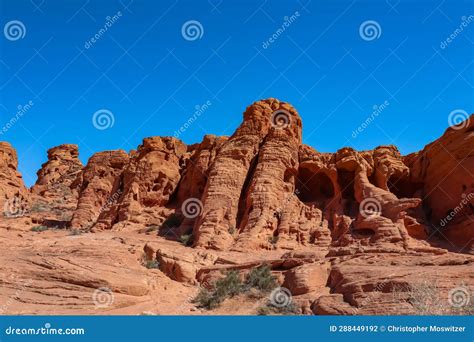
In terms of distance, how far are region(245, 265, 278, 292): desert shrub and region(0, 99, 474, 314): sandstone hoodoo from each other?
15 centimetres

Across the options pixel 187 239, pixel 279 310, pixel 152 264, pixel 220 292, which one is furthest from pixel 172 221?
pixel 279 310

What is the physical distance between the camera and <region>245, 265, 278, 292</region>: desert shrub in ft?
55.8

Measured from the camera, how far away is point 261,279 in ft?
57.2

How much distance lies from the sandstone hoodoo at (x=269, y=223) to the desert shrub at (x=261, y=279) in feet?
0.48

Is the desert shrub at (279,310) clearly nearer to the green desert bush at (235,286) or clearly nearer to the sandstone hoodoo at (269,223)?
Answer: the sandstone hoodoo at (269,223)

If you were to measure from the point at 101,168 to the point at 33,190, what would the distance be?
17729mm

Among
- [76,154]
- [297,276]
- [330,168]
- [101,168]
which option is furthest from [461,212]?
[76,154]

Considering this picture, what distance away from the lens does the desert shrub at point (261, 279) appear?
17000mm

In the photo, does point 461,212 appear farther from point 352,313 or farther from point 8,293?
point 8,293

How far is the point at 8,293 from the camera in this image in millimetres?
14828

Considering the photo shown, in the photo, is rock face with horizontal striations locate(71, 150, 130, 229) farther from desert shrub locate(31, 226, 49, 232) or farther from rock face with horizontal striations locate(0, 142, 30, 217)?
rock face with horizontal striations locate(0, 142, 30, 217)

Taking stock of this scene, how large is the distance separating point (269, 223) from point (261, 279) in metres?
8.25

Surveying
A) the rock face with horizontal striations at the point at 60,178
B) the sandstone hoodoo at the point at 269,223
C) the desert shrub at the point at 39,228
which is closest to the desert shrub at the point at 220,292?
the sandstone hoodoo at the point at 269,223

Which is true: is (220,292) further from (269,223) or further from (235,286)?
(269,223)
